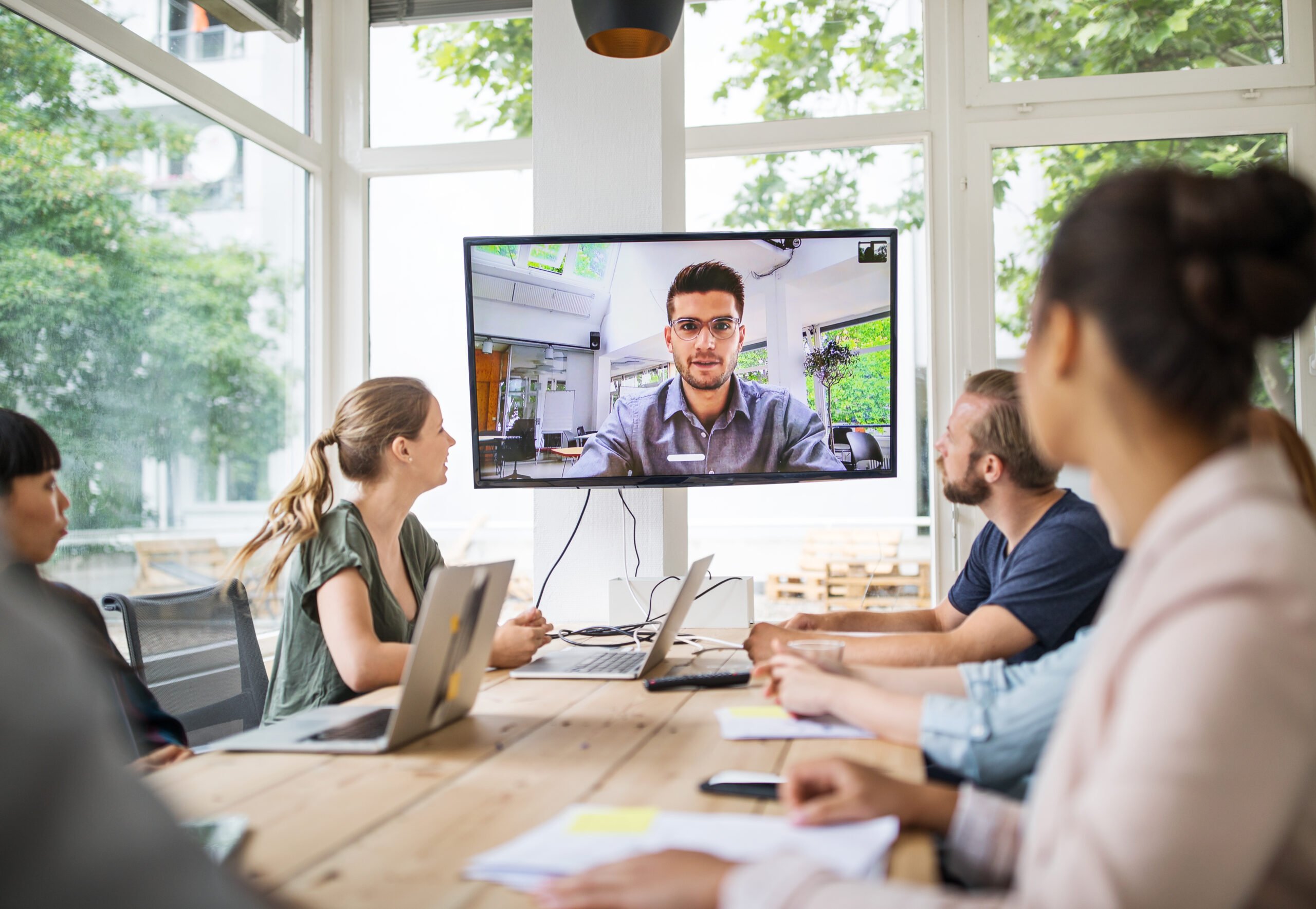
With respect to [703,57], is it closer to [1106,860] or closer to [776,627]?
[776,627]

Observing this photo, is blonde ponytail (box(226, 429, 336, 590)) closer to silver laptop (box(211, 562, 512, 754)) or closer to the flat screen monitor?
silver laptop (box(211, 562, 512, 754))

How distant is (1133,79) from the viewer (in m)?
3.23

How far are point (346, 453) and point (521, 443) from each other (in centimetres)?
73

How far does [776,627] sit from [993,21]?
230 cm

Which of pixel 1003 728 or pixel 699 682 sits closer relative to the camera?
pixel 1003 728

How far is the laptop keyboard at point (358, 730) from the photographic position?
4.56 ft

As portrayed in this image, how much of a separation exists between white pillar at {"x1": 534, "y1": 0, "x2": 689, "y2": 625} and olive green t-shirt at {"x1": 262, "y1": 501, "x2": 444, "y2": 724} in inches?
41.3

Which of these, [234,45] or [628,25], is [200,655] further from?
[234,45]

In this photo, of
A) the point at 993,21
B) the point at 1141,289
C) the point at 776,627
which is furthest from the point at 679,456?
the point at 1141,289

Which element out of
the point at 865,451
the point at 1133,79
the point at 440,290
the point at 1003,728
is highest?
the point at 1133,79

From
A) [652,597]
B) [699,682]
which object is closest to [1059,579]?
[699,682]

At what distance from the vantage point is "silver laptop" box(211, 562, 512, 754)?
1.33 metres

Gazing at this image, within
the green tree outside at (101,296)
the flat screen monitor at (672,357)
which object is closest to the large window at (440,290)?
the green tree outside at (101,296)

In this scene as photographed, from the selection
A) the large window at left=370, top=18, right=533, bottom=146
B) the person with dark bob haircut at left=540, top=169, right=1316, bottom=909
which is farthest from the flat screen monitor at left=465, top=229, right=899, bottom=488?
the person with dark bob haircut at left=540, top=169, right=1316, bottom=909
